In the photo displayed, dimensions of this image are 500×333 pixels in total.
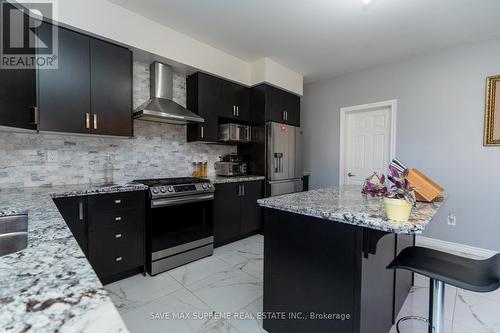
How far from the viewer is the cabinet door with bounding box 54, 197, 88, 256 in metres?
1.94

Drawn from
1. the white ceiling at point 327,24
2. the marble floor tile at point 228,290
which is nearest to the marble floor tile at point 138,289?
the marble floor tile at point 228,290

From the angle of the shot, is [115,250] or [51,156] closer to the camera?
[115,250]

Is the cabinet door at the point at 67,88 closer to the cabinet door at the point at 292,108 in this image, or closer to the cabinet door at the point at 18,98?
the cabinet door at the point at 18,98

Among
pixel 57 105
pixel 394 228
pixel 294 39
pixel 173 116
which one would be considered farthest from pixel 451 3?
pixel 57 105

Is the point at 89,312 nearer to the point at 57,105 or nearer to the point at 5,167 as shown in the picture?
the point at 57,105

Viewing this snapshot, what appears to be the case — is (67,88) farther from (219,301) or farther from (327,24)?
(327,24)

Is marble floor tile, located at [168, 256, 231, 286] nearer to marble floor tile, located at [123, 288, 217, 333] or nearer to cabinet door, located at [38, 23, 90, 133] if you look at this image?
marble floor tile, located at [123, 288, 217, 333]

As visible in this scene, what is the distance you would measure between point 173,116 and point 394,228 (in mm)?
2407

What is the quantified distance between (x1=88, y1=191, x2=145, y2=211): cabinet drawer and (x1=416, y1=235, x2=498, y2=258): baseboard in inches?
147

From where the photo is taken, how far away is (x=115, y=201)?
2.23 metres

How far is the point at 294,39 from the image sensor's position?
2984 millimetres

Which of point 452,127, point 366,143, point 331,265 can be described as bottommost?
point 331,265

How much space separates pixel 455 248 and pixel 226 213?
3053mm

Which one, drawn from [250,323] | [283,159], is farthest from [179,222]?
[283,159]
